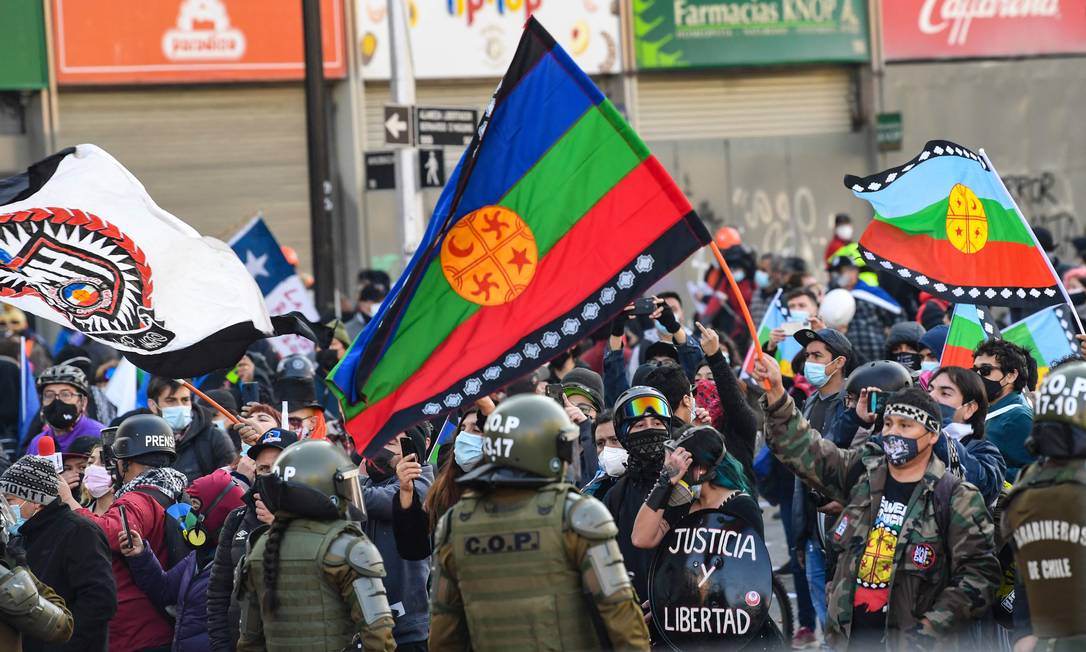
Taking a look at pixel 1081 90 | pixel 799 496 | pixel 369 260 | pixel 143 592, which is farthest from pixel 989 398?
pixel 1081 90

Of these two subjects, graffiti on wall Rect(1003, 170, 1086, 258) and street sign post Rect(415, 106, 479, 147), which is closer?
street sign post Rect(415, 106, 479, 147)

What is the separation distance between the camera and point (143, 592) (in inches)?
324

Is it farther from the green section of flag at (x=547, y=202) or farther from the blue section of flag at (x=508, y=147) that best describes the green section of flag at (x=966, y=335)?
A: the blue section of flag at (x=508, y=147)

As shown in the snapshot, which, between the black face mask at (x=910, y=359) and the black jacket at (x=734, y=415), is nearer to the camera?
the black jacket at (x=734, y=415)

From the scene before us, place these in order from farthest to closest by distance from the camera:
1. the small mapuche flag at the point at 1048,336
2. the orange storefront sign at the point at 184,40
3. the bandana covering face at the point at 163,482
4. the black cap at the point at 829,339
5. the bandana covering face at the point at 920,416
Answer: the orange storefront sign at the point at 184,40, the small mapuche flag at the point at 1048,336, the black cap at the point at 829,339, the bandana covering face at the point at 163,482, the bandana covering face at the point at 920,416

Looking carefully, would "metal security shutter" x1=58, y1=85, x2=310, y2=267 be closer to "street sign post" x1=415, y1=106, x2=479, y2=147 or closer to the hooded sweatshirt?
"street sign post" x1=415, y1=106, x2=479, y2=147

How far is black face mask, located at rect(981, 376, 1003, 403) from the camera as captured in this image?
8.35 m

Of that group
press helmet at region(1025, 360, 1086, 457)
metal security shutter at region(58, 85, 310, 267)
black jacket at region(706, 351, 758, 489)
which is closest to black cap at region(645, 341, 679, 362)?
black jacket at region(706, 351, 758, 489)

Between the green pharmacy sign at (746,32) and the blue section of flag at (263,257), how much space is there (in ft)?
31.8

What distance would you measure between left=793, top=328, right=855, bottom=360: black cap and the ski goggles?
2.26 metres

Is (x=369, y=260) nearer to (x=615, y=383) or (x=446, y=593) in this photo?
(x=615, y=383)

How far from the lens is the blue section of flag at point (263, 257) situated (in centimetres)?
1464

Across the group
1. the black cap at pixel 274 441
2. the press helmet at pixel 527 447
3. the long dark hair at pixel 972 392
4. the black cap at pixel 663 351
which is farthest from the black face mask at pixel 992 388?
the black cap at pixel 274 441

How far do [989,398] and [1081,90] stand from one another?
18.8m
